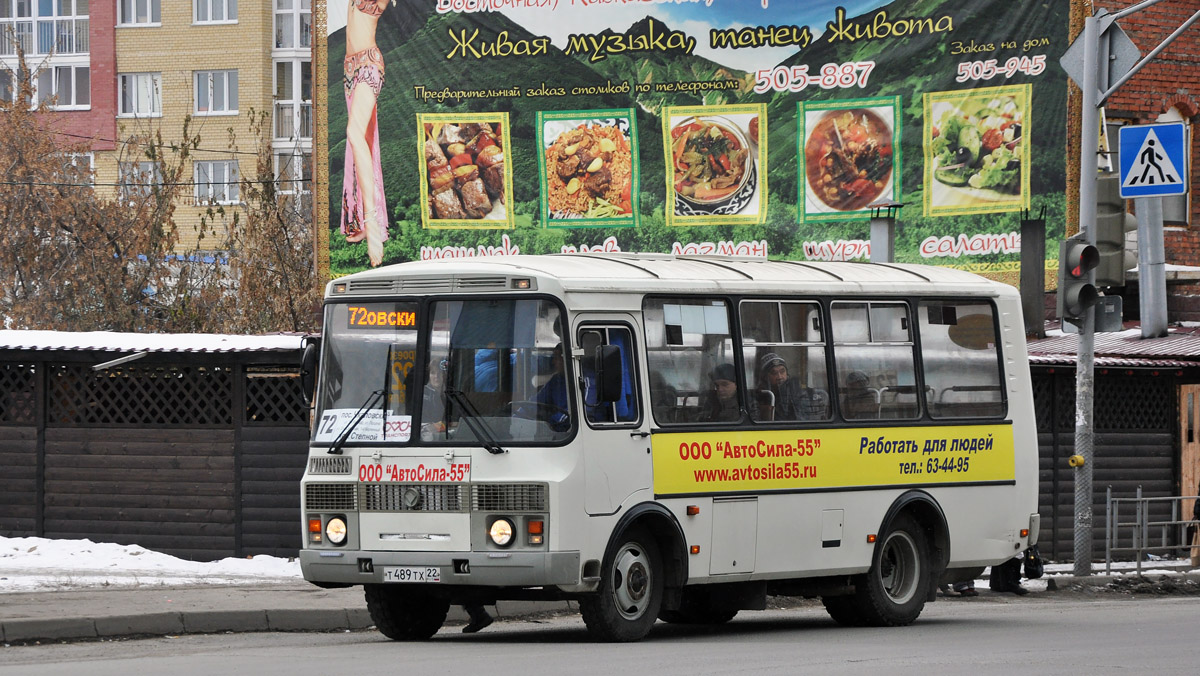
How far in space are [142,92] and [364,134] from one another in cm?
3544

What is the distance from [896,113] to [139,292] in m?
20.5

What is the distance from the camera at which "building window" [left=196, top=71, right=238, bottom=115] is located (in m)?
64.1

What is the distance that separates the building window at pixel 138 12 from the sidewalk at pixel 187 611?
50650 millimetres

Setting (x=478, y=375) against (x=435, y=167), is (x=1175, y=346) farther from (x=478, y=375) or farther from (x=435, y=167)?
(x=478, y=375)

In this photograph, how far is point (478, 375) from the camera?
12.7 meters

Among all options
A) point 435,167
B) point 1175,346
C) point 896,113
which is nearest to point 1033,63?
point 896,113

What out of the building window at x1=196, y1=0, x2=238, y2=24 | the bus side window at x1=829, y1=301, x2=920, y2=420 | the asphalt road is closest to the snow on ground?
the asphalt road

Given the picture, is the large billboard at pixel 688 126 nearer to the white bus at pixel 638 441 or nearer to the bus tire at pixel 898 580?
the white bus at pixel 638 441

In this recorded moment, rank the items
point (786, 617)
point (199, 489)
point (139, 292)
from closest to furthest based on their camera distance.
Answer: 1. point (786, 617)
2. point (199, 489)
3. point (139, 292)

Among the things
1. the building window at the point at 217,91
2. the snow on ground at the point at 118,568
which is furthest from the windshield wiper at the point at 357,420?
the building window at the point at 217,91

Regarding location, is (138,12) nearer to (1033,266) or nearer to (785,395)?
(1033,266)

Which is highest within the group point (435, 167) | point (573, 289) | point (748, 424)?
point (435, 167)

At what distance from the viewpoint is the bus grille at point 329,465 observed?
13008 millimetres

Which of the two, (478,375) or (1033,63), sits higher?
(1033,63)
